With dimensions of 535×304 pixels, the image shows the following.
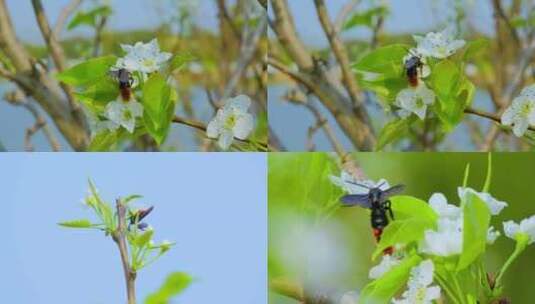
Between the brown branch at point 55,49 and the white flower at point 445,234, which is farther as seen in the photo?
the brown branch at point 55,49

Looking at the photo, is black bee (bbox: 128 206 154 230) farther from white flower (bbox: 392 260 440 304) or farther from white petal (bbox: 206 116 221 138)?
white flower (bbox: 392 260 440 304)

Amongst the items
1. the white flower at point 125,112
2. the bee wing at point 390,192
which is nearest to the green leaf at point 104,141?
the white flower at point 125,112

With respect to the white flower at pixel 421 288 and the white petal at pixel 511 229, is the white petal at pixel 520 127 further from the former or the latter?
the white flower at pixel 421 288

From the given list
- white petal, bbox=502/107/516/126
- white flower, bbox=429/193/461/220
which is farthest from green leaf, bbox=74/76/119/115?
white petal, bbox=502/107/516/126

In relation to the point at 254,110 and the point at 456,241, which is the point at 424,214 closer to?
the point at 456,241

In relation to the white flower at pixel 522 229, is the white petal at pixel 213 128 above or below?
above

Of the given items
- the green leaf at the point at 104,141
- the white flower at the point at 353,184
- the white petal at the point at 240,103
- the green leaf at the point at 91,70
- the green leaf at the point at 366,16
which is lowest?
the white flower at the point at 353,184

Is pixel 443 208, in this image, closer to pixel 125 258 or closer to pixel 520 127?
pixel 520 127
